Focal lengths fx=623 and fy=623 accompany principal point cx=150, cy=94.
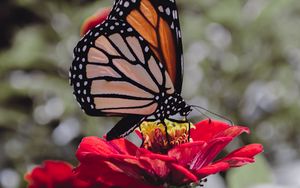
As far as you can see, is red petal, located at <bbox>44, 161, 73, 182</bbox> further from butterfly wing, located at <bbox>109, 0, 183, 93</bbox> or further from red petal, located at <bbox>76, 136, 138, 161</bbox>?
butterfly wing, located at <bbox>109, 0, 183, 93</bbox>

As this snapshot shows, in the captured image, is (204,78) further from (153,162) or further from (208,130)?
(153,162)

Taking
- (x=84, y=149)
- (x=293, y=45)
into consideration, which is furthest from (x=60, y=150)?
(x=84, y=149)

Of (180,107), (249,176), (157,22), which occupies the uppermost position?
(157,22)

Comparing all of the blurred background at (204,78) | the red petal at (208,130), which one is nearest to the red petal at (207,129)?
the red petal at (208,130)

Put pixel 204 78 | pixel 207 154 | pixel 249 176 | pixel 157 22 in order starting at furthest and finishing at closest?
pixel 204 78 → pixel 249 176 → pixel 157 22 → pixel 207 154

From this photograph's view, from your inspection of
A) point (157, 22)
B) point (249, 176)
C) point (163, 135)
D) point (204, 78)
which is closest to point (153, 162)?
point (163, 135)

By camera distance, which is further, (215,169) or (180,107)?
(180,107)

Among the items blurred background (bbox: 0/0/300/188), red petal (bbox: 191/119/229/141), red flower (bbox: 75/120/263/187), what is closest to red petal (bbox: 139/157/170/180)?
red flower (bbox: 75/120/263/187)
